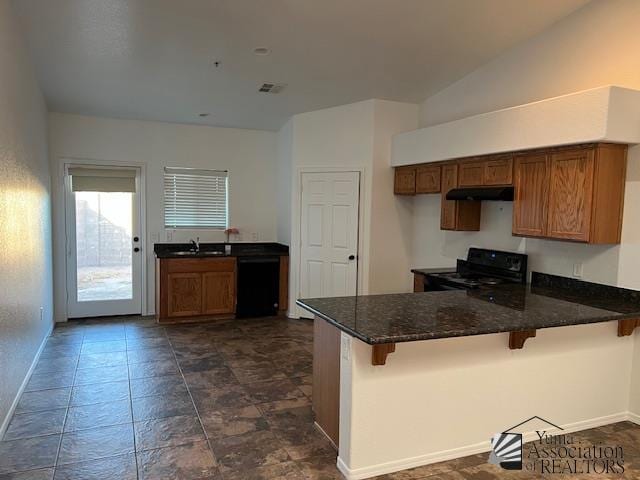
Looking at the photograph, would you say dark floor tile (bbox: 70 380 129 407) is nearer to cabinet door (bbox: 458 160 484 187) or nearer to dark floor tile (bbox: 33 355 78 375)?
dark floor tile (bbox: 33 355 78 375)

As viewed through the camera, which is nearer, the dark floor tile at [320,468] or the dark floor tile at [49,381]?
the dark floor tile at [320,468]

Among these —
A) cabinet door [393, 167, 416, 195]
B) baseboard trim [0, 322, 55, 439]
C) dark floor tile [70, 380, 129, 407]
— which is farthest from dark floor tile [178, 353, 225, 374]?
cabinet door [393, 167, 416, 195]

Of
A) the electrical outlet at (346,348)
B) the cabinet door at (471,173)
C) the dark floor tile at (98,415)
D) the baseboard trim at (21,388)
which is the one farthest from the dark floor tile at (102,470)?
the cabinet door at (471,173)

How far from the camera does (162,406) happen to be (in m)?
3.37

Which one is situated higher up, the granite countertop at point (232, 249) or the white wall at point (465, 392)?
the granite countertop at point (232, 249)

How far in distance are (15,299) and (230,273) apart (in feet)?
9.29

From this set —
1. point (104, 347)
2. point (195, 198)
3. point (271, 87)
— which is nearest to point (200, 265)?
point (195, 198)

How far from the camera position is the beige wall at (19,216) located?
2.98 metres

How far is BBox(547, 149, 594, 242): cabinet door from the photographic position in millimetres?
3258

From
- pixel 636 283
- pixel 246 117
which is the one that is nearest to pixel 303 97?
pixel 246 117

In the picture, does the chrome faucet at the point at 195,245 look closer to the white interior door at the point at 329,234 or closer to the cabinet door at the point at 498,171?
the white interior door at the point at 329,234

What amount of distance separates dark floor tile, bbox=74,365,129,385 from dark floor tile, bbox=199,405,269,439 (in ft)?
3.64

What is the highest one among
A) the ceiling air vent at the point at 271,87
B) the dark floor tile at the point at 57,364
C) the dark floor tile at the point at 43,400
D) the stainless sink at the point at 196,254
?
the ceiling air vent at the point at 271,87

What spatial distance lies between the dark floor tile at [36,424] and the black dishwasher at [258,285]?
113 inches
